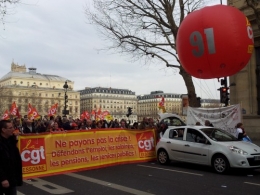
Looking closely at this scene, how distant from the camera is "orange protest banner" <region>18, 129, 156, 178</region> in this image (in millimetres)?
11461

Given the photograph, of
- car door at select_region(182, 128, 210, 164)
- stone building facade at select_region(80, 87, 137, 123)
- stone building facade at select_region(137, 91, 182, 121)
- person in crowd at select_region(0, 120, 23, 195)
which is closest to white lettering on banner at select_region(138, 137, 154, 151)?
car door at select_region(182, 128, 210, 164)

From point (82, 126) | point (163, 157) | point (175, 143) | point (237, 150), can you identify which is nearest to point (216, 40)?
point (237, 150)

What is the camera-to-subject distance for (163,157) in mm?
13508

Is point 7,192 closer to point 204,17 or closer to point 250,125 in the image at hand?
point 204,17

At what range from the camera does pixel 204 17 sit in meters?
10.4

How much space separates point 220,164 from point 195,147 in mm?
1139

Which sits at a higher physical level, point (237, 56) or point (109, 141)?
point (237, 56)

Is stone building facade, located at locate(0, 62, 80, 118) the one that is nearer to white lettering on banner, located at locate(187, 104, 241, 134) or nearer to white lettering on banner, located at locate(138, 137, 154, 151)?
white lettering on banner, located at locate(187, 104, 241, 134)

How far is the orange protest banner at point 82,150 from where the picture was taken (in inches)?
451

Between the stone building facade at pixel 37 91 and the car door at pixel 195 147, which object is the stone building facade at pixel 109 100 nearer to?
the stone building facade at pixel 37 91

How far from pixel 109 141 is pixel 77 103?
13684 centimetres

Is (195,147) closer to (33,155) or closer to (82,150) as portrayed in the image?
(82,150)

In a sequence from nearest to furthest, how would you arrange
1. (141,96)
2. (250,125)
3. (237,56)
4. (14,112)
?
1. (237,56)
2. (250,125)
3. (14,112)
4. (141,96)

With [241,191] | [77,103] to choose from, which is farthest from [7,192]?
[77,103]
